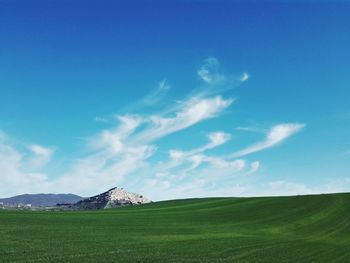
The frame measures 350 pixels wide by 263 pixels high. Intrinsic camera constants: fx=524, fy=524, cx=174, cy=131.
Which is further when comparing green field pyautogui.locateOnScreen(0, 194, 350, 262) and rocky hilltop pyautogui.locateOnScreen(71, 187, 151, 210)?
rocky hilltop pyautogui.locateOnScreen(71, 187, 151, 210)

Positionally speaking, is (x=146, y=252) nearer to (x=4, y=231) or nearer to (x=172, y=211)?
(x=4, y=231)

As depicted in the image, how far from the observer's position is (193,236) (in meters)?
47.6

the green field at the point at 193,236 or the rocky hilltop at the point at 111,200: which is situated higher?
the rocky hilltop at the point at 111,200

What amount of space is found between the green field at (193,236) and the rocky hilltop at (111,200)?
34.5m

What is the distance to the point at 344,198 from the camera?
86.1 meters

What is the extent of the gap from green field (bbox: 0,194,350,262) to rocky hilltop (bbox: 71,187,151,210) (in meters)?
34.5

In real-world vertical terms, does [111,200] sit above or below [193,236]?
above

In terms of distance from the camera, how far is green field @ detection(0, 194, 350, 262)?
3391cm

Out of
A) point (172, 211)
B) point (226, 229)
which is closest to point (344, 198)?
point (172, 211)

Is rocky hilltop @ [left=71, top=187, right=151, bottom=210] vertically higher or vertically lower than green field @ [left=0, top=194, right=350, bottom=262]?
higher

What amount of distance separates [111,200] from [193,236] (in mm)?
65572

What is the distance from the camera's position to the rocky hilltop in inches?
4262

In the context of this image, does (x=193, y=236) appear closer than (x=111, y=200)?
Yes

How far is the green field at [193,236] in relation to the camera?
33.9 m
